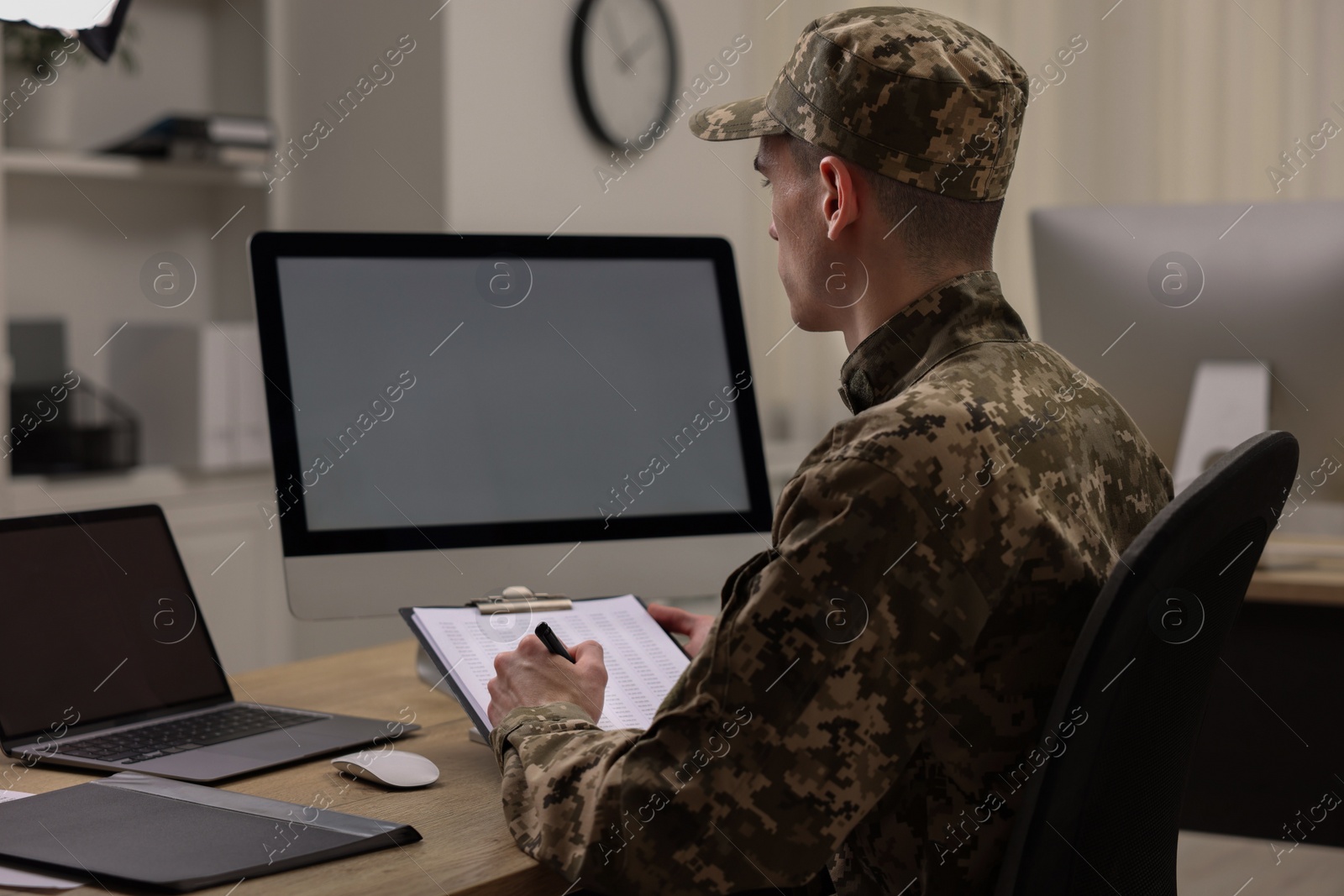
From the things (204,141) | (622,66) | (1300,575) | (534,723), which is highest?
(622,66)

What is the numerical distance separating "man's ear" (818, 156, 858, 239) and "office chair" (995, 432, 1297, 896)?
1.12 feet

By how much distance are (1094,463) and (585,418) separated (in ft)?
2.22

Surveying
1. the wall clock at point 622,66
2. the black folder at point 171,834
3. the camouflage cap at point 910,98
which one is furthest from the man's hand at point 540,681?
the wall clock at point 622,66

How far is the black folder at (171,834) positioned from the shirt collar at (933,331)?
0.51 metres

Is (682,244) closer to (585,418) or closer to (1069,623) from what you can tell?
(585,418)

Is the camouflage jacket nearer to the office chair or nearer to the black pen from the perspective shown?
the office chair

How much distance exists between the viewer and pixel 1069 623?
88 cm

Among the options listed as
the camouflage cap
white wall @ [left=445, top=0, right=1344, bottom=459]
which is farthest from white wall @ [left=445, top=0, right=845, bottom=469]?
the camouflage cap

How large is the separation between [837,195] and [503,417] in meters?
0.57

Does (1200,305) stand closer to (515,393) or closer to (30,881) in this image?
(515,393)

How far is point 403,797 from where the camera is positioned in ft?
3.39

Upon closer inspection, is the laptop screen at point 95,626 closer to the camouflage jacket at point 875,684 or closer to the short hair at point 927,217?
the camouflage jacket at point 875,684

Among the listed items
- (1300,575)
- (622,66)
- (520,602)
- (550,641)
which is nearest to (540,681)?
(550,641)

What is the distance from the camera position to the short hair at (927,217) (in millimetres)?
Answer: 1007
